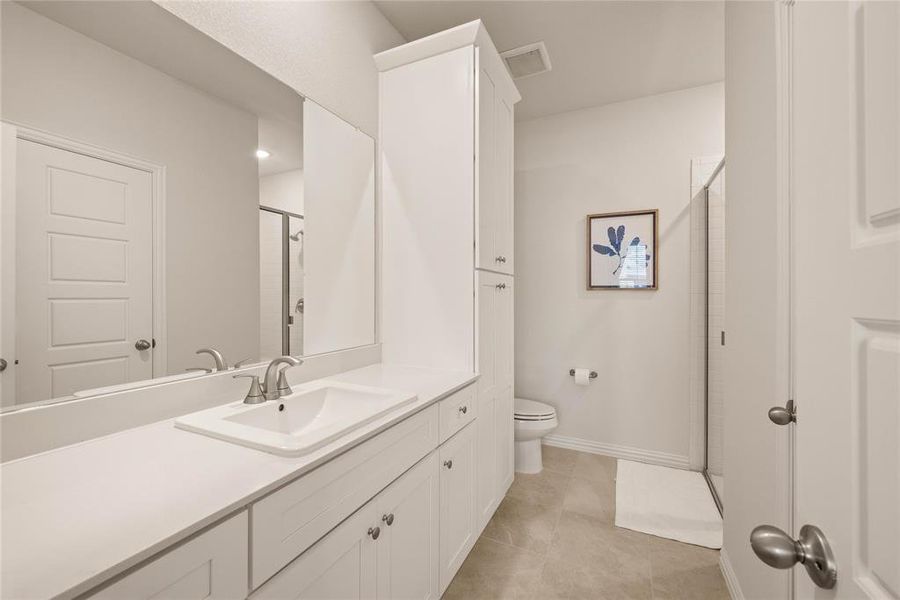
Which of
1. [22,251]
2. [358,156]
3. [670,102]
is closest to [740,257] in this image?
[358,156]

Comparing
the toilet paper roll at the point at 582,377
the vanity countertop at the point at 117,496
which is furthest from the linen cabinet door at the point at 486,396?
the toilet paper roll at the point at 582,377

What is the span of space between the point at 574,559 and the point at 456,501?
27.3 inches

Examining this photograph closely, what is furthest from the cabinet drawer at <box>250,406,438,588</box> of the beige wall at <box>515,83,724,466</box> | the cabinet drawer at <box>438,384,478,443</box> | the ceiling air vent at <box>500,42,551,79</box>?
the ceiling air vent at <box>500,42,551,79</box>

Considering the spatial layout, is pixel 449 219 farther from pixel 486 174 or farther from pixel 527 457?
pixel 527 457

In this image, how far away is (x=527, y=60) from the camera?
2.30 m

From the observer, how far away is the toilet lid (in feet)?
8.16

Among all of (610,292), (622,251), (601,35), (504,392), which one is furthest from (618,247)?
(504,392)

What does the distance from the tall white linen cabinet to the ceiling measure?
290 mm

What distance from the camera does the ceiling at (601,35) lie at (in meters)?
1.92

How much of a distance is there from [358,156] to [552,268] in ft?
5.80

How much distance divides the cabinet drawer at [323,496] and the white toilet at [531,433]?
1403 mm

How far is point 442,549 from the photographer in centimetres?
140

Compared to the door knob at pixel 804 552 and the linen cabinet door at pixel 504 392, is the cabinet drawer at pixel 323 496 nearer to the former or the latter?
the door knob at pixel 804 552

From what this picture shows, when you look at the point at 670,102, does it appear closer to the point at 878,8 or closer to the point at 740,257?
the point at 740,257
